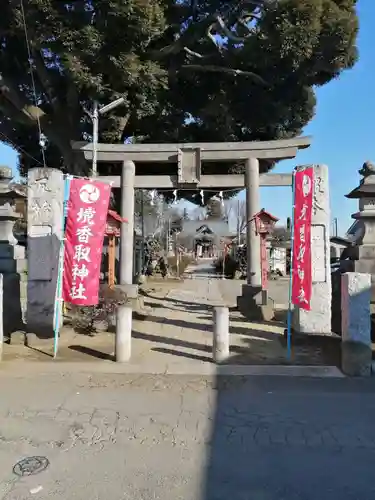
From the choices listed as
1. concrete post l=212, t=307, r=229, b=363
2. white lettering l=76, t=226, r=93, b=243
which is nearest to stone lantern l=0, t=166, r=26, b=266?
white lettering l=76, t=226, r=93, b=243

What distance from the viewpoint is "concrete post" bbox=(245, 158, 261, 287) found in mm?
12633

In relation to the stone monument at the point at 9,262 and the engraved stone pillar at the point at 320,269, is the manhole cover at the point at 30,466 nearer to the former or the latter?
the stone monument at the point at 9,262

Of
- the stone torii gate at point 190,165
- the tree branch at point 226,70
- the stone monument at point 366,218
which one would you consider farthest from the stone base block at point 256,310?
the tree branch at point 226,70

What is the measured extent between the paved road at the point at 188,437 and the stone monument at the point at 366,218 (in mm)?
3404

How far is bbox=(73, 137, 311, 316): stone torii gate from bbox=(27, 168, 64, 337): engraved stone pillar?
4.80 m

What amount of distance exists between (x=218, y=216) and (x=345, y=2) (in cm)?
3627

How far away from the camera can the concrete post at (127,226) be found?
12750 mm

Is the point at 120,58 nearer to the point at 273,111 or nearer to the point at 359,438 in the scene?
the point at 273,111

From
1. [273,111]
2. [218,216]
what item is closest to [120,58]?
[273,111]

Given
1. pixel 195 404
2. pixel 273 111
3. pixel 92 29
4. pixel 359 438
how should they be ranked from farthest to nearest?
pixel 273 111 < pixel 92 29 < pixel 195 404 < pixel 359 438

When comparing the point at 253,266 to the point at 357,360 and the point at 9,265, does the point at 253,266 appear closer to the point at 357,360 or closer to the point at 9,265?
the point at 9,265

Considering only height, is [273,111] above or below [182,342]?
above

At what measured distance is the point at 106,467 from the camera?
3457 mm

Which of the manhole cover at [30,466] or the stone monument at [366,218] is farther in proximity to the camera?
the stone monument at [366,218]
